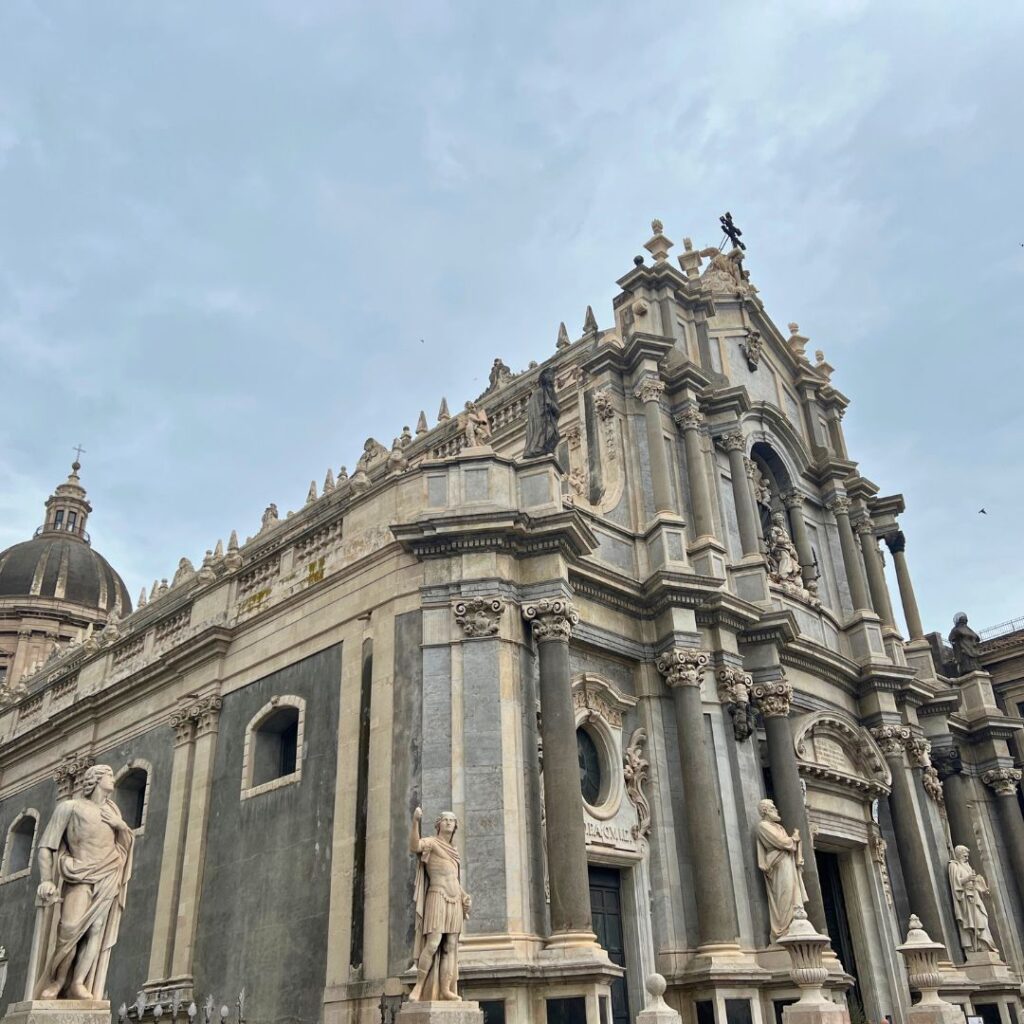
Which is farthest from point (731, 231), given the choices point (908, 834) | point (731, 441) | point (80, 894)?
point (80, 894)

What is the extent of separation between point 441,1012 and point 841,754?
45.4 ft

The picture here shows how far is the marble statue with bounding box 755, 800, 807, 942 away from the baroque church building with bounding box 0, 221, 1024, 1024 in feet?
0.37

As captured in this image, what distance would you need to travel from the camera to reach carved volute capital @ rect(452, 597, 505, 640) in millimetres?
16344

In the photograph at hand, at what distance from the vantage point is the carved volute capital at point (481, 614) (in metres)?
16.3

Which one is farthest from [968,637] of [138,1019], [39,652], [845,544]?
[39,652]

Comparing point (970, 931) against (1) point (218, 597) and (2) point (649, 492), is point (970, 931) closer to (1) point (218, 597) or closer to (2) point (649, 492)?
(2) point (649, 492)

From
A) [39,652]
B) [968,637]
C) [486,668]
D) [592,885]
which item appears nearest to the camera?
[486,668]

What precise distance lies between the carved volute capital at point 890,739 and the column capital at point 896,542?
292 inches

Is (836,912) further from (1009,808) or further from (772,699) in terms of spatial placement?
(1009,808)

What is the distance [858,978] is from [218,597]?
605 inches

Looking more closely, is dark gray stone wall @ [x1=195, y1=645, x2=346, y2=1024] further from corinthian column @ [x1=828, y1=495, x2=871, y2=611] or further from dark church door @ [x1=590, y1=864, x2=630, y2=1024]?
corinthian column @ [x1=828, y1=495, x2=871, y2=611]

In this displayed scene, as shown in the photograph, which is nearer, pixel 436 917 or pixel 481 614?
pixel 436 917

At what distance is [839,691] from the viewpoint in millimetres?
24344

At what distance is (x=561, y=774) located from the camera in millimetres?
15867
